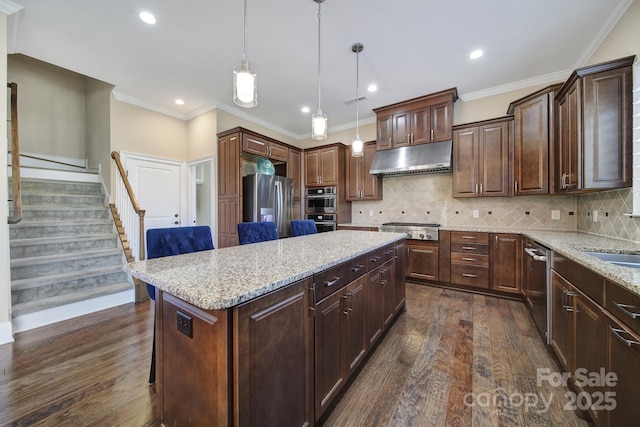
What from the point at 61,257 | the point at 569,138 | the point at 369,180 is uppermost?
the point at 569,138

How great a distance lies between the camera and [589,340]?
1281 millimetres

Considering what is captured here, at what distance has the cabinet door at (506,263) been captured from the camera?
2992 mm

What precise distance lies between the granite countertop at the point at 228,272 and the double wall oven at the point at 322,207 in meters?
3.00

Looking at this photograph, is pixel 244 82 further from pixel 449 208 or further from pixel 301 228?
pixel 449 208

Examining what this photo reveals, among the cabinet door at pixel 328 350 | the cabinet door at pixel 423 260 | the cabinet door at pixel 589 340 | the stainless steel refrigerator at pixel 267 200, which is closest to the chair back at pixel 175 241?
the cabinet door at pixel 328 350

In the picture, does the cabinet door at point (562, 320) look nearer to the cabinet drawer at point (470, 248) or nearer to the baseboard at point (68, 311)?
the cabinet drawer at point (470, 248)

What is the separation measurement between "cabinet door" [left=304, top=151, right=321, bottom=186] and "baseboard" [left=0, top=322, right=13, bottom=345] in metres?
4.13

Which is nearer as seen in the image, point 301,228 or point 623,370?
point 623,370

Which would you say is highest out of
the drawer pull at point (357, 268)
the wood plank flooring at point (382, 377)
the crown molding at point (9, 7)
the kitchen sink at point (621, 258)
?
the crown molding at point (9, 7)

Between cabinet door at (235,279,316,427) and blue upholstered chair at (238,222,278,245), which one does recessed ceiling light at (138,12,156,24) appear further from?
cabinet door at (235,279,316,427)

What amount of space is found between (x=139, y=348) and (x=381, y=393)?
200 centimetres

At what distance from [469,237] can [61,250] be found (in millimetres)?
5515

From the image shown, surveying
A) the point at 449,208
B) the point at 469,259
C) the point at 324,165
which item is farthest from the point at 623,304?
the point at 324,165

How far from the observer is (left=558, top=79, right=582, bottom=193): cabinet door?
2.08 metres
